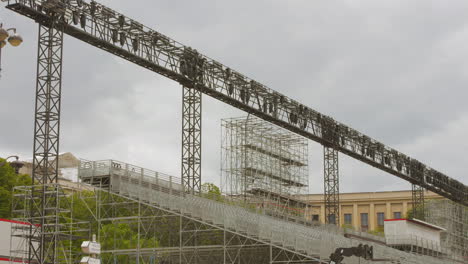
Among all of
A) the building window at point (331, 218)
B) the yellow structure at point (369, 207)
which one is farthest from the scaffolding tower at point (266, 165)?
the yellow structure at point (369, 207)

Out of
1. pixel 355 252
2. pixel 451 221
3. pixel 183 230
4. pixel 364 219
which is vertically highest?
pixel 364 219

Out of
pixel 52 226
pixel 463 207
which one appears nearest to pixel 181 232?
pixel 52 226

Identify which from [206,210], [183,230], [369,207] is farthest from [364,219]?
[206,210]

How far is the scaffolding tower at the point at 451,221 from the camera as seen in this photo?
323 ft

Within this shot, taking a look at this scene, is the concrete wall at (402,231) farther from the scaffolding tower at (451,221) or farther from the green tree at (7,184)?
the green tree at (7,184)

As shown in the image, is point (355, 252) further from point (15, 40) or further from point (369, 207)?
point (369, 207)

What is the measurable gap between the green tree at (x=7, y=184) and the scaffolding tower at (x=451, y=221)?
4927 centimetres

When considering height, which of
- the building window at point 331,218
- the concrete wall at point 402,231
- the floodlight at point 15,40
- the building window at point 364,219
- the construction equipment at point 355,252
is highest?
the building window at point 364,219

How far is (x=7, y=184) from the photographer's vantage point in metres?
82.4

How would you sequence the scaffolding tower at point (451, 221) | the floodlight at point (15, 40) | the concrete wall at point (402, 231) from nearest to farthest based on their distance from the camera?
the floodlight at point (15, 40)
the concrete wall at point (402, 231)
the scaffolding tower at point (451, 221)

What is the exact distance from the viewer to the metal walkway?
49.8 m

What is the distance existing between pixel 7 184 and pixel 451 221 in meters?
55.7

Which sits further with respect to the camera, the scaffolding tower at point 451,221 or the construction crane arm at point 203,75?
the scaffolding tower at point 451,221

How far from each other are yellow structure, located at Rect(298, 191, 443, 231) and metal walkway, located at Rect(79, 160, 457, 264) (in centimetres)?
8548
